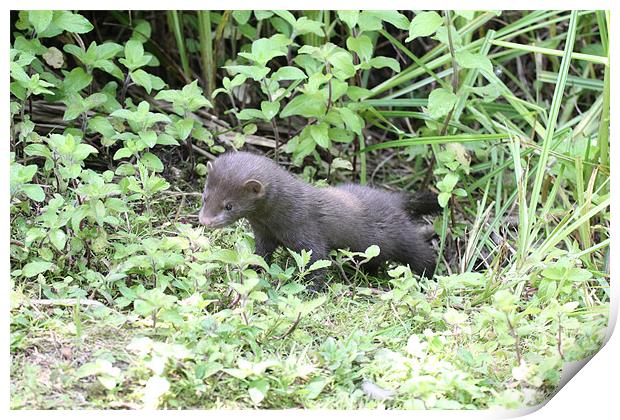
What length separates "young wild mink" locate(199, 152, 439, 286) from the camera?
14.2 ft

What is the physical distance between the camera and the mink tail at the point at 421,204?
5.10m

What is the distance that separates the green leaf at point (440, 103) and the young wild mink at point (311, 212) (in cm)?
53

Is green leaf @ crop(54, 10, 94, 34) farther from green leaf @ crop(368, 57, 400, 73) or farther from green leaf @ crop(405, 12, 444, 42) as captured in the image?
green leaf @ crop(405, 12, 444, 42)

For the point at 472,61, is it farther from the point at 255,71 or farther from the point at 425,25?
the point at 255,71

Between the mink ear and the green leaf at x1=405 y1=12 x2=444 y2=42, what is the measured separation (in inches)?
38.5

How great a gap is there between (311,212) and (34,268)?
135 centimetres

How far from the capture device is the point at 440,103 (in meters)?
4.73

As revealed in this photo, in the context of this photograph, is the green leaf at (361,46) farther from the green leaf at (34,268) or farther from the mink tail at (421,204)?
the green leaf at (34,268)

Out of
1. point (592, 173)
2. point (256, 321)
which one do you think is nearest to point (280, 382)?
point (256, 321)

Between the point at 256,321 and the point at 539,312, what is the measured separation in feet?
3.79

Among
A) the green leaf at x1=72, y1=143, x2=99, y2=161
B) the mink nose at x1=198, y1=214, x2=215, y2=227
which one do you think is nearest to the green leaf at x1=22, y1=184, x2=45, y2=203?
the green leaf at x1=72, y1=143, x2=99, y2=161

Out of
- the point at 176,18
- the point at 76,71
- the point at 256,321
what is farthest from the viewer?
the point at 176,18

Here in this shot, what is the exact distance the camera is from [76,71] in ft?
15.9
